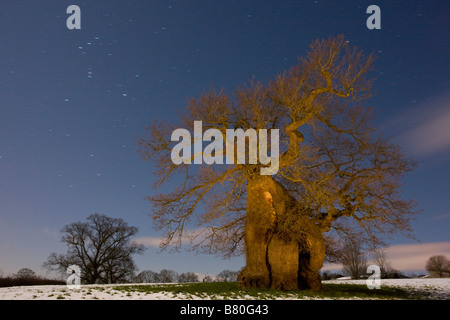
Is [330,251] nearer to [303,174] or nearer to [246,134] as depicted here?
[303,174]

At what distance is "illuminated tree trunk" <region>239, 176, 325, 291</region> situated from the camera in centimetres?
1894

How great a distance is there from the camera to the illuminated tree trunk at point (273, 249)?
1894cm

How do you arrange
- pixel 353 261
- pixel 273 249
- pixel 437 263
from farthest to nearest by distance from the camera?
pixel 437 263, pixel 353 261, pixel 273 249

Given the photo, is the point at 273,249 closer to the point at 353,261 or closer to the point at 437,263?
the point at 353,261

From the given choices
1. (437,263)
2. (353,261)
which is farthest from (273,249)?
(437,263)

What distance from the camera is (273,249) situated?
19141 millimetres

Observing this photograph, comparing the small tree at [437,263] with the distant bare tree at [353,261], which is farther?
the small tree at [437,263]

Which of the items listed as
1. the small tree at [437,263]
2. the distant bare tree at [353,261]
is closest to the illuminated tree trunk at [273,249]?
the distant bare tree at [353,261]

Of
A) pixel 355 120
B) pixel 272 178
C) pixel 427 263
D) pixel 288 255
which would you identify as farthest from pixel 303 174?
pixel 427 263

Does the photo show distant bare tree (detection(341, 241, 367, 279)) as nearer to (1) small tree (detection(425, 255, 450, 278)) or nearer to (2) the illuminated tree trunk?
(2) the illuminated tree trunk

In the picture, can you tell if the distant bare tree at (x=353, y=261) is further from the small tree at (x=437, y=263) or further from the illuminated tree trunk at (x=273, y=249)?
the small tree at (x=437, y=263)

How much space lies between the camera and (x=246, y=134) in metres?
19.1

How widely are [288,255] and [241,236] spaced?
4478 millimetres
